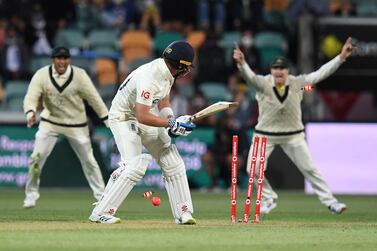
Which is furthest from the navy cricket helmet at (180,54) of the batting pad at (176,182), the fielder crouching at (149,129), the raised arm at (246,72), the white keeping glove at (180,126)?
the raised arm at (246,72)

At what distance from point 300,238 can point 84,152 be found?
242 inches

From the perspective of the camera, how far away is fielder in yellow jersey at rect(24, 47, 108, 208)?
1606 centimetres

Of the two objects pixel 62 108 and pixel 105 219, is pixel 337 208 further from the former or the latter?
pixel 105 219

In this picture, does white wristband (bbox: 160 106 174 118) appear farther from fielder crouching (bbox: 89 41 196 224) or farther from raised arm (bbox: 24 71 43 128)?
raised arm (bbox: 24 71 43 128)

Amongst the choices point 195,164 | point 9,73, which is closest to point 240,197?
point 195,164

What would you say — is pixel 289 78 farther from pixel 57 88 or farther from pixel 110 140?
pixel 110 140

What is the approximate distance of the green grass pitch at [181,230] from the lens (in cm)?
1008

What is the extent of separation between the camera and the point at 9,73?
940 inches

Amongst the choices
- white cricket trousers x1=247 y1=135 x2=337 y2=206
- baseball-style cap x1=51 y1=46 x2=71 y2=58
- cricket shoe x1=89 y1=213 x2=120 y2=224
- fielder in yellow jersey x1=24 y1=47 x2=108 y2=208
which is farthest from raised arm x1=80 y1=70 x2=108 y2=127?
cricket shoe x1=89 y1=213 x2=120 y2=224

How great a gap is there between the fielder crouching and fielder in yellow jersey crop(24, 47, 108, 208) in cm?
357

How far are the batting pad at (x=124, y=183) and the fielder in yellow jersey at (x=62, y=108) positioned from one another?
3.99m

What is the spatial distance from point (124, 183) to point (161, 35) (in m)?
13.6

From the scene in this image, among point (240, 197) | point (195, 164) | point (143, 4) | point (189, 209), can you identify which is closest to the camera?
point (189, 209)

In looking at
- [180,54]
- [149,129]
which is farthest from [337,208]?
[180,54]
